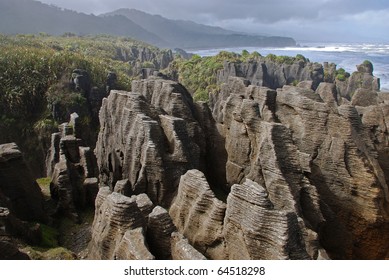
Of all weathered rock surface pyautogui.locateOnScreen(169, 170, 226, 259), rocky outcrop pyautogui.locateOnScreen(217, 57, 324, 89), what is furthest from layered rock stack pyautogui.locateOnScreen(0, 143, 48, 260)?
rocky outcrop pyautogui.locateOnScreen(217, 57, 324, 89)

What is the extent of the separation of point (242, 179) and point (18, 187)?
41.2 feet

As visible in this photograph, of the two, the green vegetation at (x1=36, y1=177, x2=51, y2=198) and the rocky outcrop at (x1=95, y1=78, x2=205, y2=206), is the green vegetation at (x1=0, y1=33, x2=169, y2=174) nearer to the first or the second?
the green vegetation at (x1=36, y1=177, x2=51, y2=198)

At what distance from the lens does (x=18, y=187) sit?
66.5 feet

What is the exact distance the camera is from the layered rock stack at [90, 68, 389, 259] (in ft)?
39.0

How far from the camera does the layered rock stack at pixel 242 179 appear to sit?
11891 mm

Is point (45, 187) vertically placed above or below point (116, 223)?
below

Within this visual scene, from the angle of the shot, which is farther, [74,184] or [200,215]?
[74,184]

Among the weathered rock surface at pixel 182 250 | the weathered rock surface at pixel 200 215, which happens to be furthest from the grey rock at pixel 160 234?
the weathered rock surface at pixel 200 215

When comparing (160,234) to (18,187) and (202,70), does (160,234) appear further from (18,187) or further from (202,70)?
(202,70)

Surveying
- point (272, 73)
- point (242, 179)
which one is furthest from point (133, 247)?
point (272, 73)

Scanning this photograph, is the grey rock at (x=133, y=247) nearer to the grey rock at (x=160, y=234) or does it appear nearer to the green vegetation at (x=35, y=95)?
the grey rock at (x=160, y=234)

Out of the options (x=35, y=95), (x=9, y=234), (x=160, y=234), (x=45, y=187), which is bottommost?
(x=45, y=187)

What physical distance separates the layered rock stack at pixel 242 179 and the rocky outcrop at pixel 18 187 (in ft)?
16.4

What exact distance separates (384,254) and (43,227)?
17.8 m
